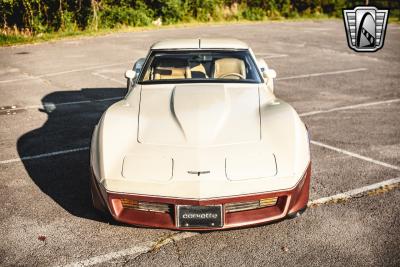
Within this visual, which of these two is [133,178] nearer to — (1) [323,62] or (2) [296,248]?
(2) [296,248]

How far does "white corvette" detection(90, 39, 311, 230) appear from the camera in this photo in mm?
3207

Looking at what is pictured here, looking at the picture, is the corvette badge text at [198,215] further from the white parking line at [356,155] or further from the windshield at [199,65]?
the white parking line at [356,155]

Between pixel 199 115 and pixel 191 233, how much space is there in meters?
1.06

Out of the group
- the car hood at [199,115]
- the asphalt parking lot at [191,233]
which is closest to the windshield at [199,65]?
the car hood at [199,115]

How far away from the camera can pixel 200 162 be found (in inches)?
131

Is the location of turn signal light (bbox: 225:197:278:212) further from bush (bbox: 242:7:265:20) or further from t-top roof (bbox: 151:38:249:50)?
bush (bbox: 242:7:265:20)

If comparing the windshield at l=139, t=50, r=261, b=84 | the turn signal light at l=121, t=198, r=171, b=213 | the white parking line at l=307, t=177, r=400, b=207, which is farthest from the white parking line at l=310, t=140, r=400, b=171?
the turn signal light at l=121, t=198, r=171, b=213

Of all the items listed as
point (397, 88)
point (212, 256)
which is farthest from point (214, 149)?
point (397, 88)

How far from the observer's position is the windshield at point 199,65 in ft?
16.2

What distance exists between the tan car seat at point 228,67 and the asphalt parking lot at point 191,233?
1.53 meters

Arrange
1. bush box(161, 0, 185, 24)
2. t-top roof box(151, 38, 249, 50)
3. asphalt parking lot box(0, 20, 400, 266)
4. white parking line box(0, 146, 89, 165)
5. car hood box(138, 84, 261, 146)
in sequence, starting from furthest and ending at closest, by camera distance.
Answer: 1. bush box(161, 0, 185, 24)
2. white parking line box(0, 146, 89, 165)
3. t-top roof box(151, 38, 249, 50)
4. car hood box(138, 84, 261, 146)
5. asphalt parking lot box(0, 20, 400, 266)

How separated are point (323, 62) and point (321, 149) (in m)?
8.30

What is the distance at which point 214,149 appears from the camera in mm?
3457

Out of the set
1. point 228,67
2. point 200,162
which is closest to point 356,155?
point 228,67
